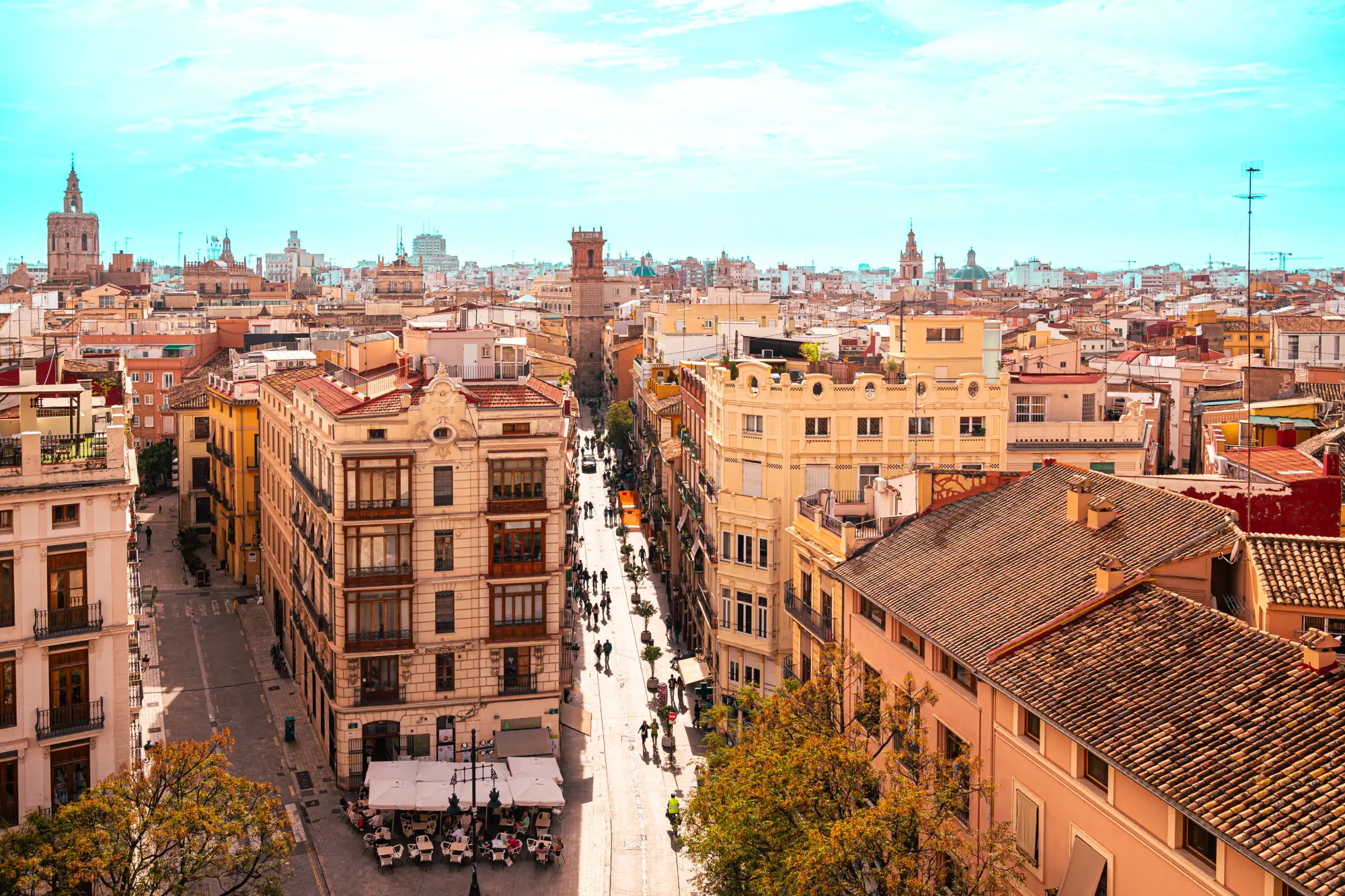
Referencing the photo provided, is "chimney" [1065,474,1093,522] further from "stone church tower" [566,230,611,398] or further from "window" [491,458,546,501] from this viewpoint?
"stone church tower" [566,230,611,398]

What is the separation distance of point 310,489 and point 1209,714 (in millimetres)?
31886

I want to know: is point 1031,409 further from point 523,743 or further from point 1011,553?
point 1011,553

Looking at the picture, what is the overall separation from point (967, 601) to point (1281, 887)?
9.99m

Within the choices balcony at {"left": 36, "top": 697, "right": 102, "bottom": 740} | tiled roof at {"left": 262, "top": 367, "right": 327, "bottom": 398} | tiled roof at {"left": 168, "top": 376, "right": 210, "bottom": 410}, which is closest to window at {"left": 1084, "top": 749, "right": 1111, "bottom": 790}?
balcony at {"left": 36, "top": 697, "right": 102, "bottom": 740}

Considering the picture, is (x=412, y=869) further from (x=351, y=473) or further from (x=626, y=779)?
(x=351, y=473)

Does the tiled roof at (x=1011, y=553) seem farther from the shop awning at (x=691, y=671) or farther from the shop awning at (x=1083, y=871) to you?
the shop awning at (x=691, y=671)

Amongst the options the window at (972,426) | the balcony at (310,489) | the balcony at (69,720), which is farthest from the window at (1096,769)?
the window at (972,426)

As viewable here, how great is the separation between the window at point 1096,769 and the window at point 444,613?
2383 centimetres

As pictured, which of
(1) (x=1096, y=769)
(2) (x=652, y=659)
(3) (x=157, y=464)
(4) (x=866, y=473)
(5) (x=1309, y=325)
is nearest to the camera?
(1) (x=1096, y=769)

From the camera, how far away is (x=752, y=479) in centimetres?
4644

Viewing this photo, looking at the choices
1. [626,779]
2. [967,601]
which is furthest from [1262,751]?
[626,779]

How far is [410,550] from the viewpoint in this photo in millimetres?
39844

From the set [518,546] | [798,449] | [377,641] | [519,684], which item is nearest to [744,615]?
[798,449]

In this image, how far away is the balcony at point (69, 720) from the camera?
28.2 meters
